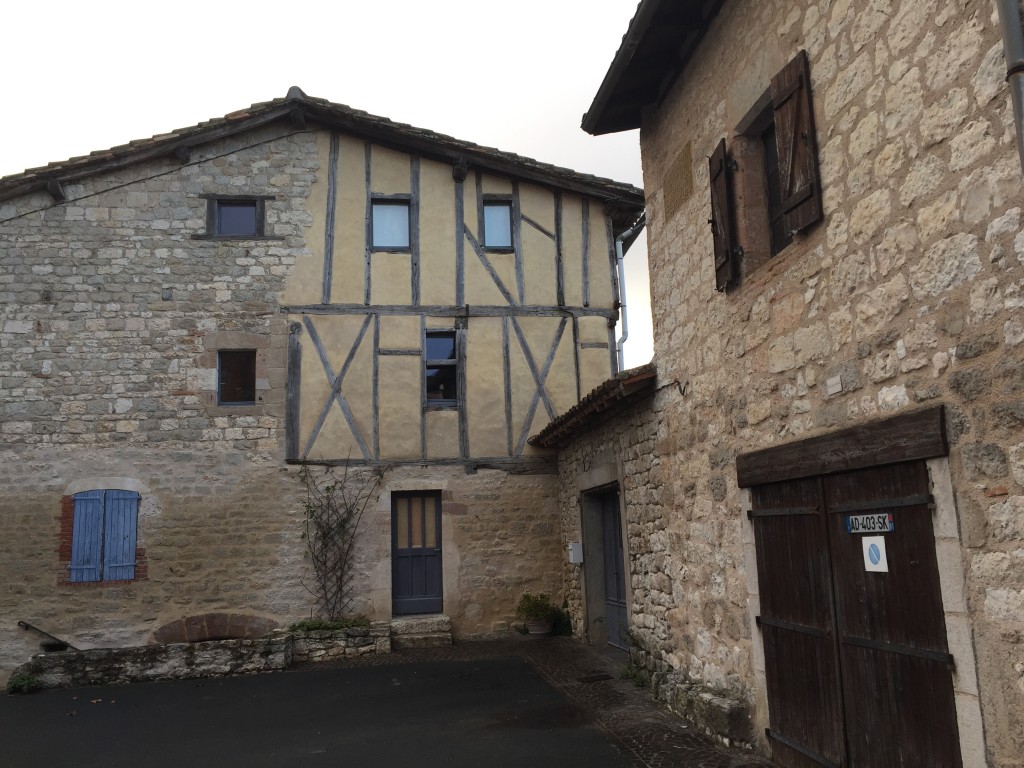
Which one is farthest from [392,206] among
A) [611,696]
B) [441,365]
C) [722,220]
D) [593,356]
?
[611,696]

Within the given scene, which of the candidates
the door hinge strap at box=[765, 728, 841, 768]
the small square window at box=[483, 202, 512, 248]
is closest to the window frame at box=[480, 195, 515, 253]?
the small square window at box=[483, 202, 512, 248]

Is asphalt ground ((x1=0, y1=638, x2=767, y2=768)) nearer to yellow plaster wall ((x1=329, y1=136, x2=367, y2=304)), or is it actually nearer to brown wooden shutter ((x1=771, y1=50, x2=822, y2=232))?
brown wooden shutter ((x1=771, y1=50, x2=822, y2=232))

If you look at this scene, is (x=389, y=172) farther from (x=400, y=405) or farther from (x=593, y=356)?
(x=593, y=356)

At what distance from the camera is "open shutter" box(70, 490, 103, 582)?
9.19 meters

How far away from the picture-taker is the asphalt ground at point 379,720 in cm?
506

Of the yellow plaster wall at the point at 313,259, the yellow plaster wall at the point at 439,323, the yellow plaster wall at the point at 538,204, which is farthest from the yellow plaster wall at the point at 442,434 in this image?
the yellow plaster wall at the point at 538,204

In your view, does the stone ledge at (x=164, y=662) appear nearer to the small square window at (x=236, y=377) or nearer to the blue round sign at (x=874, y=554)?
the small square window at (x=236, y=377)

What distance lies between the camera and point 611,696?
6.27 meters

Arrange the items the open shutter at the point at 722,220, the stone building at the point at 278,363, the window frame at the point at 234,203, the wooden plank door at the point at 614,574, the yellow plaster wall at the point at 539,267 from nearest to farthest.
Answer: the open shutter at the point at 722,220, the wooden plank door at the point at 614,574, the stone building at the point at 278,363, the window frame at the point at 234,203, the yellow plaster wall at the point at 539,267

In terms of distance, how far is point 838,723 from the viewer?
3818 mm

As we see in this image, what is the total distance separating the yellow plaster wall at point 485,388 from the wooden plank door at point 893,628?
6.58 metres

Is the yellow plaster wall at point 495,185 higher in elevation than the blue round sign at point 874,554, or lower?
higher

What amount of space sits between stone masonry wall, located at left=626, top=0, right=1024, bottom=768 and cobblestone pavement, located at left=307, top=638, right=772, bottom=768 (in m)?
0.41

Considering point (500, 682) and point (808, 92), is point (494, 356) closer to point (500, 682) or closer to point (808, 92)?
point (500, 682)
